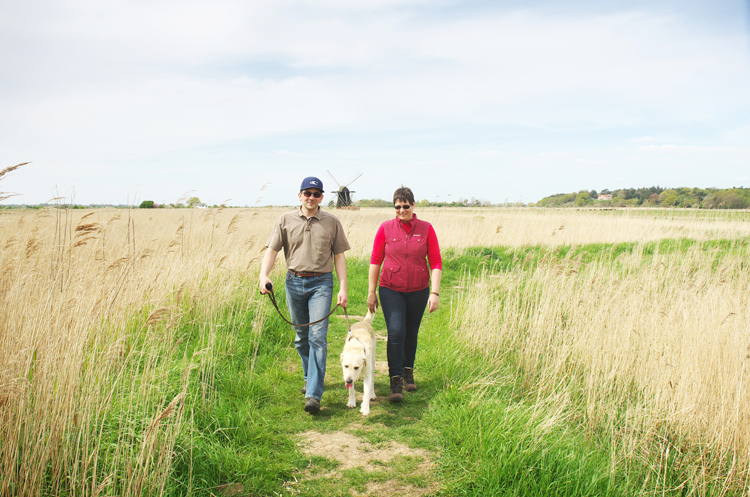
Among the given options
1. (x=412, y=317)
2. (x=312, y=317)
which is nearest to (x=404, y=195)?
(x=412, y=317)

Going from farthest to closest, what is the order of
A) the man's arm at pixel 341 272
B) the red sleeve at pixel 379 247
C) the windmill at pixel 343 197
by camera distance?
the windmill at pixel 343 197, the red sleeve at pixel 379 247, the man's arm at pixel 341 272

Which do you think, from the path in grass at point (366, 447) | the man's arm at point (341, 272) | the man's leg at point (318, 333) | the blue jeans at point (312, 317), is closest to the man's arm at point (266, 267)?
the blue jeans at point (312, 317)

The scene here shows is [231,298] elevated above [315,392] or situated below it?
above

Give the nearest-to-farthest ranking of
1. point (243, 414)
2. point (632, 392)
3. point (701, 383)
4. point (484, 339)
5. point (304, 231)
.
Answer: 1. point (701, 383)
2. point (243, 414)
3. point (632, 392)
4. point (304, 231)
5. point (484, 339)

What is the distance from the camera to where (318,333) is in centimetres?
397

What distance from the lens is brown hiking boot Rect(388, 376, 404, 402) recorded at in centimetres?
418

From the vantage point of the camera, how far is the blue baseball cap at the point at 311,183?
4094 millimetres

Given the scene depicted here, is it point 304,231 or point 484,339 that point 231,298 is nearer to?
point 304,231

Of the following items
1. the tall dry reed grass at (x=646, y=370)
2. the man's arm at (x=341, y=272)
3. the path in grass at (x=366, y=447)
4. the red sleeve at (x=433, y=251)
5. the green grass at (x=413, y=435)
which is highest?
the red sleeve at (x=433, y=251)

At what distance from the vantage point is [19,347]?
286 centimetres

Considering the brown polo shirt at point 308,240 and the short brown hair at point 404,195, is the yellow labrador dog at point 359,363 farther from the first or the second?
the short brown hair at point 404,195

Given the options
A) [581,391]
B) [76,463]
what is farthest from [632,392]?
[76,463]

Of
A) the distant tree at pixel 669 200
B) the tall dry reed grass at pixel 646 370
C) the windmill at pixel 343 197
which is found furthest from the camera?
the windmill at pixel 343 197

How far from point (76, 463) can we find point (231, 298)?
3.85m
